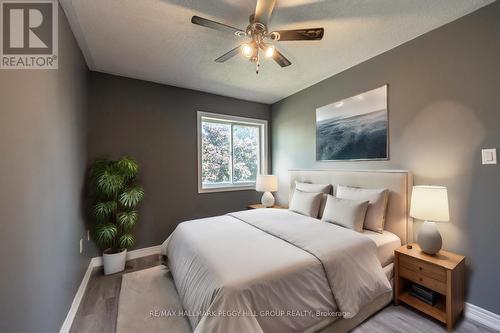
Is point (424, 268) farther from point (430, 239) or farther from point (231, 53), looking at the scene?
point (231, 53)

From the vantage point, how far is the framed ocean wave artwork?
253cm

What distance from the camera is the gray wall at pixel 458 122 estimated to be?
1.73 m

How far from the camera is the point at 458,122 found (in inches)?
75.4

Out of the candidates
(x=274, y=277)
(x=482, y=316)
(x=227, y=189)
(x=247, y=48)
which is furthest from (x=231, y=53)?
(x=482, y=316)

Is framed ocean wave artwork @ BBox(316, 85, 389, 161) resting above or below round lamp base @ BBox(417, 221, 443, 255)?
above

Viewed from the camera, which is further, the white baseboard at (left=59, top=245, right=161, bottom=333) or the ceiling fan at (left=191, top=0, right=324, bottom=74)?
the white baseboard at (left=59, top=245, right=161, bottom=333)

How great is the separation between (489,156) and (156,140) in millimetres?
3761

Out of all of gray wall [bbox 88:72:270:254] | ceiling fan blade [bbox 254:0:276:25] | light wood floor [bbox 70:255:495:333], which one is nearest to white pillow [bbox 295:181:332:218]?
light wood floor [bbox 70:255:495:333]

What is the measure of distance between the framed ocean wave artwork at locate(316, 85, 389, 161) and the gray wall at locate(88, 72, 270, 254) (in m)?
1.87

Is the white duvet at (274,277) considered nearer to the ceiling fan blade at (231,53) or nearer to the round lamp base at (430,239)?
the round lamp base at (430,239)

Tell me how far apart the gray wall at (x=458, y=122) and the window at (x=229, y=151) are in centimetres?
225

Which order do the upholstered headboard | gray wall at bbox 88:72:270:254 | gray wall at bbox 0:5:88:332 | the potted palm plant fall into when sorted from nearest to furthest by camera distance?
1. gray wall at bbox 0:5:88:332
2. the upholstered headboard
3. the potted palm plant
4. gray wall at bbox 88:72:270:254

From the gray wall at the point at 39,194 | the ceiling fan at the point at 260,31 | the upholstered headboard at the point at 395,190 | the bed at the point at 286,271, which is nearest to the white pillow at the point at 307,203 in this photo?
the bed at the point at 286,271

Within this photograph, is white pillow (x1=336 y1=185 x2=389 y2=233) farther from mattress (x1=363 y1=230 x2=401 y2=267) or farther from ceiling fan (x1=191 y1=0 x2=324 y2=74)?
ceiling fan (x1=191 y1=0 x2=324 y2=74)
